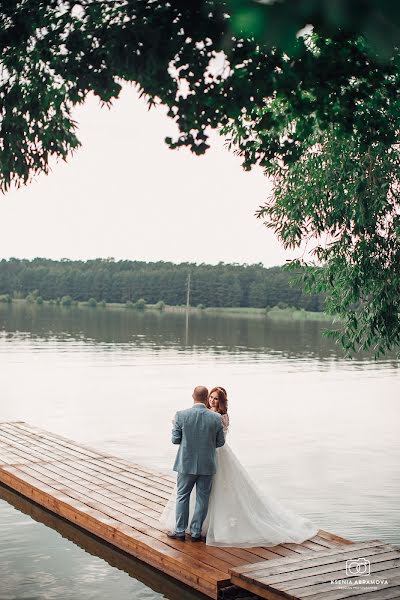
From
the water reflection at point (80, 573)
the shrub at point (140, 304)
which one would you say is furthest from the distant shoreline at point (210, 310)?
the water reflection at point (80, 573)

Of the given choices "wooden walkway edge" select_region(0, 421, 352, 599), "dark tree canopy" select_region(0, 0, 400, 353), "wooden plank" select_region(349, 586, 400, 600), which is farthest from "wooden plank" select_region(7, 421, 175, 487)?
"dark tree canopy" select_region(0, 0, 400, 353)

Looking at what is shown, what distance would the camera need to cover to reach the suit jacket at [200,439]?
8.56 m

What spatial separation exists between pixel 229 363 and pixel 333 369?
556 cm

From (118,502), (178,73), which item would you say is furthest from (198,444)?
(178,73)

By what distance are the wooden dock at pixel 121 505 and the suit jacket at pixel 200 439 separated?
0.97 m

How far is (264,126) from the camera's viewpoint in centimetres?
703

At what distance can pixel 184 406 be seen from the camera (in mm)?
26125

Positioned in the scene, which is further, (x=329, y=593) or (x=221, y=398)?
(x=221, y=398)

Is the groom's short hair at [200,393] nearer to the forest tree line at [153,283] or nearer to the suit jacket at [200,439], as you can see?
the suit jacket at [200,439]

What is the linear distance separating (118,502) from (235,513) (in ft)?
9.04

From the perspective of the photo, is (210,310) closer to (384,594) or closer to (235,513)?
(235,513)

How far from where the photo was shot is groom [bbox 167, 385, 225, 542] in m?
8.57

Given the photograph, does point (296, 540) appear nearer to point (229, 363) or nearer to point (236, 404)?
point (236, 404)

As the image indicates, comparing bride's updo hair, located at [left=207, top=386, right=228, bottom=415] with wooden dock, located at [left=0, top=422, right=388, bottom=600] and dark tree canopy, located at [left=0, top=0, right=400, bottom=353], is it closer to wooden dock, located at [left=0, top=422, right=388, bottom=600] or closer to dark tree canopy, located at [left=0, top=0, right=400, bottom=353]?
wooden dock, located at [left=0, top=422, right=388, bottom=600]
